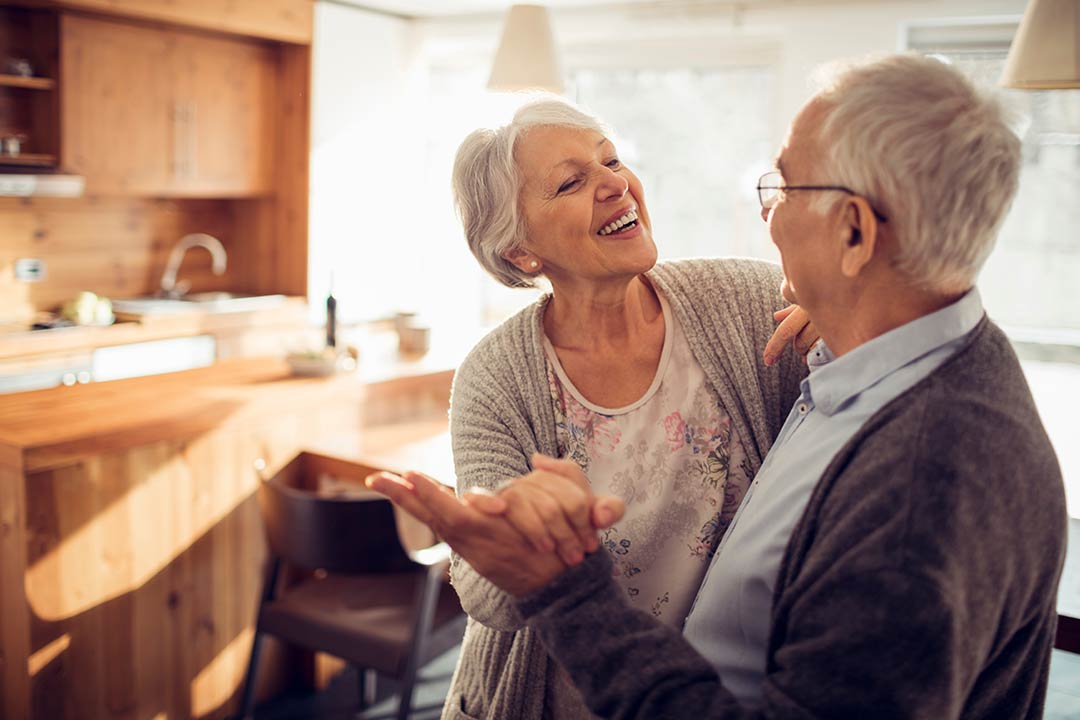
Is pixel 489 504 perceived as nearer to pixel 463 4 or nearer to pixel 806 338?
pixel 806 338

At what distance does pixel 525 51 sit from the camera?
10.7 ft

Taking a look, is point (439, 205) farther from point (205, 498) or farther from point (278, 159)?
point (205, 498)

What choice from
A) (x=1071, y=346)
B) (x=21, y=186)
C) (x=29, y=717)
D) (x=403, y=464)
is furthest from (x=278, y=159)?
(x=1071, y=346)

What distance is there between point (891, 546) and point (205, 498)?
2.61 metres

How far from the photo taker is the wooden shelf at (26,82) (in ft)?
14.8

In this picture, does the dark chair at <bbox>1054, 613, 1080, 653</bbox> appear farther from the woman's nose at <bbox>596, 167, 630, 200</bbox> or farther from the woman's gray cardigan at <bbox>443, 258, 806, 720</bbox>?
the woman's nose at <bbox>596, 167, 630, 200</bbox>

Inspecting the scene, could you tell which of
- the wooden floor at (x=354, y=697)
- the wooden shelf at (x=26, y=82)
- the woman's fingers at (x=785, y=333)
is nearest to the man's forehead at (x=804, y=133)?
the woman's fingers at (x=785, y=333)

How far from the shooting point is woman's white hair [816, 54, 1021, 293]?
0.94 metres

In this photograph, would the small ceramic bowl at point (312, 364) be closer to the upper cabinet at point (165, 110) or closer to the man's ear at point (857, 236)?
the upper cabinet at point (165, 110)

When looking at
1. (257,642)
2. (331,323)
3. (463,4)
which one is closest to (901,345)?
(257,642)

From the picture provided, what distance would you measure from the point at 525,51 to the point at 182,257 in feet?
10.8

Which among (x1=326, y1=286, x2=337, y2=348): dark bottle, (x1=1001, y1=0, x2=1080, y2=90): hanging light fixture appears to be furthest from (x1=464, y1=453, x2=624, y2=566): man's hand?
(x1=326, y1=286, x2=337, y2=348): dark bottle

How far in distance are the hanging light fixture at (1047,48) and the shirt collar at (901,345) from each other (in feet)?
6.08

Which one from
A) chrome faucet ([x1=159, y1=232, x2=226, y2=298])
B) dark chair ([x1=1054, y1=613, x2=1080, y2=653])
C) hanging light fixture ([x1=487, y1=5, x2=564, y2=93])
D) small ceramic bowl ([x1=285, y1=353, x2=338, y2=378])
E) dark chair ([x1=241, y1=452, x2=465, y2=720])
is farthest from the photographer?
chrome faucet ([x1=159, y1=232, x2=226, y2=298])
